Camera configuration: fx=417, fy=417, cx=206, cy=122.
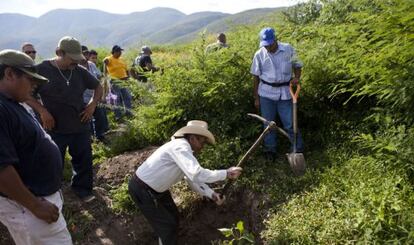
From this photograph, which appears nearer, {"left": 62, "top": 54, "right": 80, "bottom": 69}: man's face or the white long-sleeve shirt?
the white long-sleeve shirt

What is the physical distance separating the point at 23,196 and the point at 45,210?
0.71ft

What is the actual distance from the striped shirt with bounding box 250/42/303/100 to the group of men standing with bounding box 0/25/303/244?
0.01 meters

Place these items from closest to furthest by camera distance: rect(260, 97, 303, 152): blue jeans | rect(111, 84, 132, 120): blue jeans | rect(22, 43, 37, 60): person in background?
rect(260, 97, 303, 152): blue jeans
rect(22, 43, 37, 60): person in background
rect(111, 84, 132, 120): blue jeans

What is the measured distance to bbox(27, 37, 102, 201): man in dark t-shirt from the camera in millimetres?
4898

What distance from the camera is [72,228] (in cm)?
537

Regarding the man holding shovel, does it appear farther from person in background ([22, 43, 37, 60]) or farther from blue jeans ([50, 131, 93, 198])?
person in background ([22, 43, 37, 60])

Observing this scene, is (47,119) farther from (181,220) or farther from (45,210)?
(45,210)

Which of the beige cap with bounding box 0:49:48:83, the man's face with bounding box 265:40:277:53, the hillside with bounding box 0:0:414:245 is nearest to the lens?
the beige cap with bounding box 0:49:48:83

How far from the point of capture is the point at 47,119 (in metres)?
4.96

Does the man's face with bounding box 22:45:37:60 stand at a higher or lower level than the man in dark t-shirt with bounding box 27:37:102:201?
higher

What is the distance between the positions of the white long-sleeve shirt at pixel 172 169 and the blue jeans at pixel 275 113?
1.69 m

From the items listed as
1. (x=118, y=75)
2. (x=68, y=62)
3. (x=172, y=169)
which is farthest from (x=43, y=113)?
(x=118, y=75)

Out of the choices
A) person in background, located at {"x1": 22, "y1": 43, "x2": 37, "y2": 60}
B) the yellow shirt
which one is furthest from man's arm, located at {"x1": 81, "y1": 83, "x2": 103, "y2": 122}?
the yellow shirt

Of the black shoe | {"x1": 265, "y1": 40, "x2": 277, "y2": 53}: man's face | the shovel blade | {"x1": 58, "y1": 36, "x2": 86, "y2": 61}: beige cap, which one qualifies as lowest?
the black shoe
